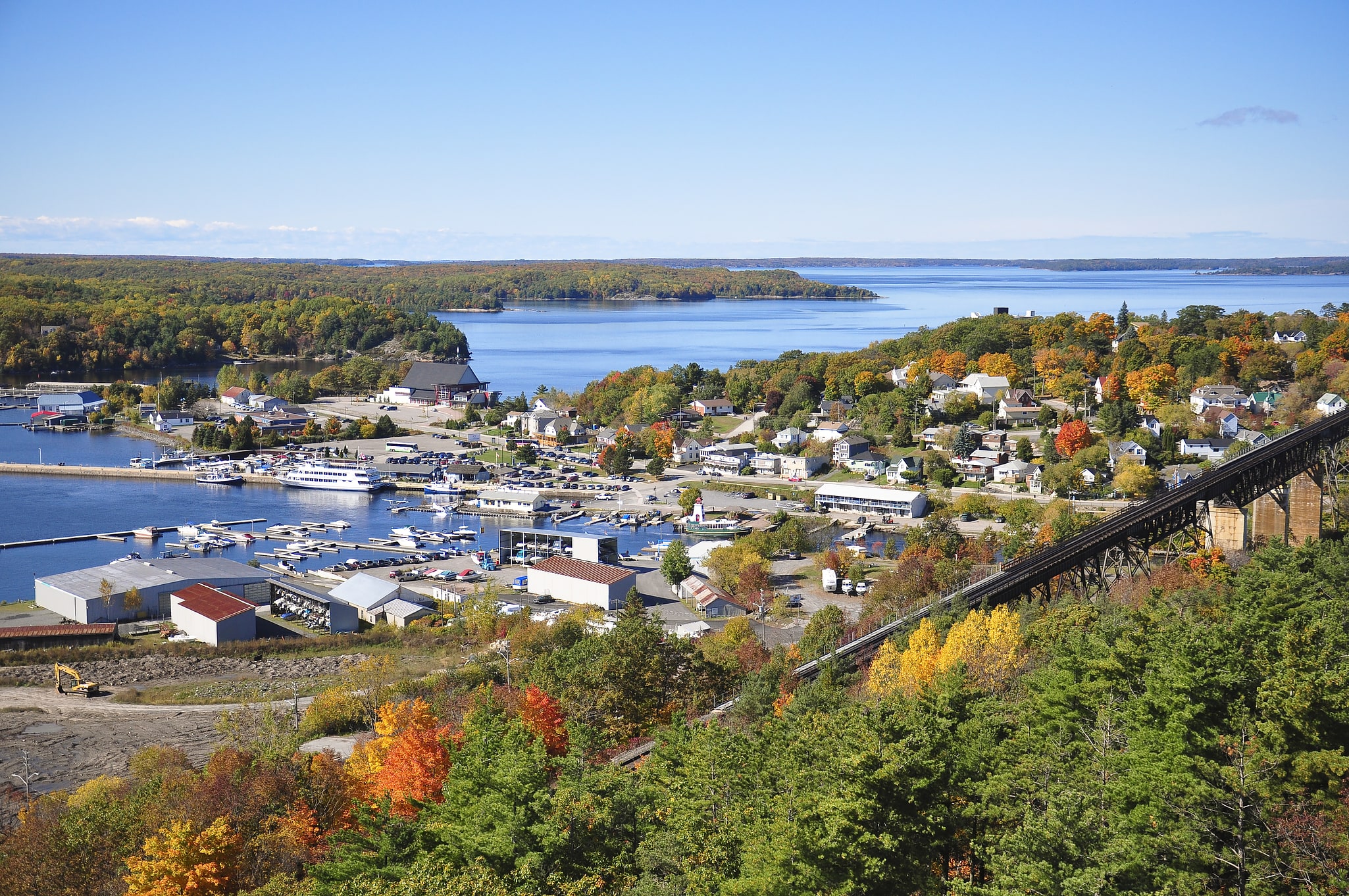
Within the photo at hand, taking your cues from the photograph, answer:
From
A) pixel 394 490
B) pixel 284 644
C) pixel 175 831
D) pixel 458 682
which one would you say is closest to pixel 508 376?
pixel 394 490

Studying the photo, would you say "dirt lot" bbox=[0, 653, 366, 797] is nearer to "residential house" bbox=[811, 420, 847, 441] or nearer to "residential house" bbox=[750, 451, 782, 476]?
"residential house" bbox=[750, 451, 782, 476]

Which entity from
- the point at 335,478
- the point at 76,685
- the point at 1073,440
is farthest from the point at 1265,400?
the point at 76,685

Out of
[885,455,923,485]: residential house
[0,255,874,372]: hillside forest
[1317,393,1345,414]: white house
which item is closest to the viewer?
[885,455,923,485]: residential house

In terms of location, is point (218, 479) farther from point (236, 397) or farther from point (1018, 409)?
point (1018, 409)

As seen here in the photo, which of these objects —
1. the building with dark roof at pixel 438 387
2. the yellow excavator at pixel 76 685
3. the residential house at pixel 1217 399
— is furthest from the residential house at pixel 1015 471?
the building with dark roof at pixel 438 387

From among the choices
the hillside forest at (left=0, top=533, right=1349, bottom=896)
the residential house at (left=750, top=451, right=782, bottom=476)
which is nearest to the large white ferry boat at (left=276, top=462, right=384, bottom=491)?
the residential house at (left=750, top=451, right=782, bottom=476)

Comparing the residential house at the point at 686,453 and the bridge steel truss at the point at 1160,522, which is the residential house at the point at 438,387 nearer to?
the residential house at the point at 686,453
